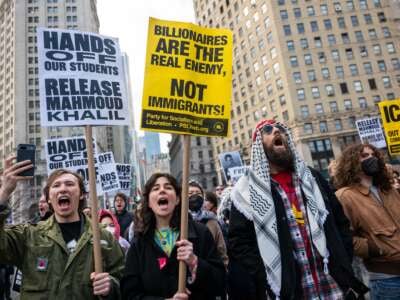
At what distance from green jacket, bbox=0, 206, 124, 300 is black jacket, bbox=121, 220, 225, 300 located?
236 millimetres

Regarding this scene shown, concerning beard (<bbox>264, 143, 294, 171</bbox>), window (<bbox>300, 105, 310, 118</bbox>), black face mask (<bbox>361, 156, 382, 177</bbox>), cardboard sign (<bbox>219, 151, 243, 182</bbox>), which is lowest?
black face mask (<bbox>361, 156, 382, 177</bbox>)

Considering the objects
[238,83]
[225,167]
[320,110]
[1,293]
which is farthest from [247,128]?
[1,293]

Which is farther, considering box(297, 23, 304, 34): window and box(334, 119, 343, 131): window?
box(297, 23, 304, 34): window

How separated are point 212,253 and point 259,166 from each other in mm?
917

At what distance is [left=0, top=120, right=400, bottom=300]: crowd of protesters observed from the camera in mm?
2750

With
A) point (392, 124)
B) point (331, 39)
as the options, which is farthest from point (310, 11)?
point (392, 124)

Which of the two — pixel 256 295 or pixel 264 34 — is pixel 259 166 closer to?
pixel 256 295

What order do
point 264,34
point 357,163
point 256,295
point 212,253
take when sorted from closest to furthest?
point 256,295, point 212,253, point 357,163, point 264,34

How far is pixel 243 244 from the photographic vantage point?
112 inches

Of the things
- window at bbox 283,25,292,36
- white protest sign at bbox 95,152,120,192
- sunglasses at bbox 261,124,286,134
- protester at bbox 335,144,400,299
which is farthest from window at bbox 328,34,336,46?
sunglasses at bbox 261,124,286,134

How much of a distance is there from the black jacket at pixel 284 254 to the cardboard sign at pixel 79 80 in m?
1.91

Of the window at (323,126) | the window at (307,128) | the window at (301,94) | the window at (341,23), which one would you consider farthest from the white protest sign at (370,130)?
the window at (341,23)

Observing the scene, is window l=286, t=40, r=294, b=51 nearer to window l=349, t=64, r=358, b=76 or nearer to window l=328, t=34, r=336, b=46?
window l=328, t=34, r=336, b=46

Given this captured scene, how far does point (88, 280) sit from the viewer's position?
2.93m
